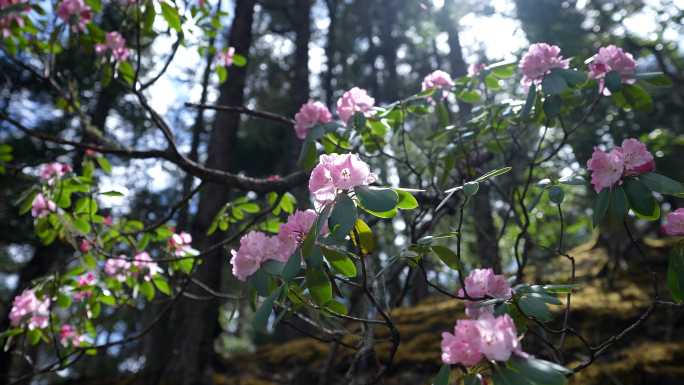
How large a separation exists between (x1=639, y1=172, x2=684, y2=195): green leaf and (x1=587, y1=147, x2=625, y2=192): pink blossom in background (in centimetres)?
6

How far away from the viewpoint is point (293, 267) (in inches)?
34.4

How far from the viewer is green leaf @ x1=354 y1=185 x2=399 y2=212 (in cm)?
79

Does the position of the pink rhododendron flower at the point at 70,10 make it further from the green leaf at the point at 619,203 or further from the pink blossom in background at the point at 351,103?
the green leaf at the point at 619,203

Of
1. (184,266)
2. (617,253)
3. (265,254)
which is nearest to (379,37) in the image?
(617,253)

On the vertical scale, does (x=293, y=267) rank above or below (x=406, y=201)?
below

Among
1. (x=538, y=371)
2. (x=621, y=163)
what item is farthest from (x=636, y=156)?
(x=538, y=371)

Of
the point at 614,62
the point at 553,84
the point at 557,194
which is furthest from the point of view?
the point at 614,62

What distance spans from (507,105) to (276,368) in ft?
11.8

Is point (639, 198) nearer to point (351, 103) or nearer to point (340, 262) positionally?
point (340, 262)

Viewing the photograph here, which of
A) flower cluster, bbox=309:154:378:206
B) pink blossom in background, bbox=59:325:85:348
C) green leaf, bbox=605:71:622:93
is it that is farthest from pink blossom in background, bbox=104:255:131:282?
green leaf, bbox=605:71:622:93

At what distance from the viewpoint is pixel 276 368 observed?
4043 mm

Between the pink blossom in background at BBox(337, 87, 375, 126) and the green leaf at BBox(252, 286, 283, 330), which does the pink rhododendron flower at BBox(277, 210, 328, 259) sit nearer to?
the green leaf at BBox(252, 286, 283, 330)

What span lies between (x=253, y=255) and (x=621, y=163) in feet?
3.34

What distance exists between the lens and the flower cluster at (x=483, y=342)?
0.67m
